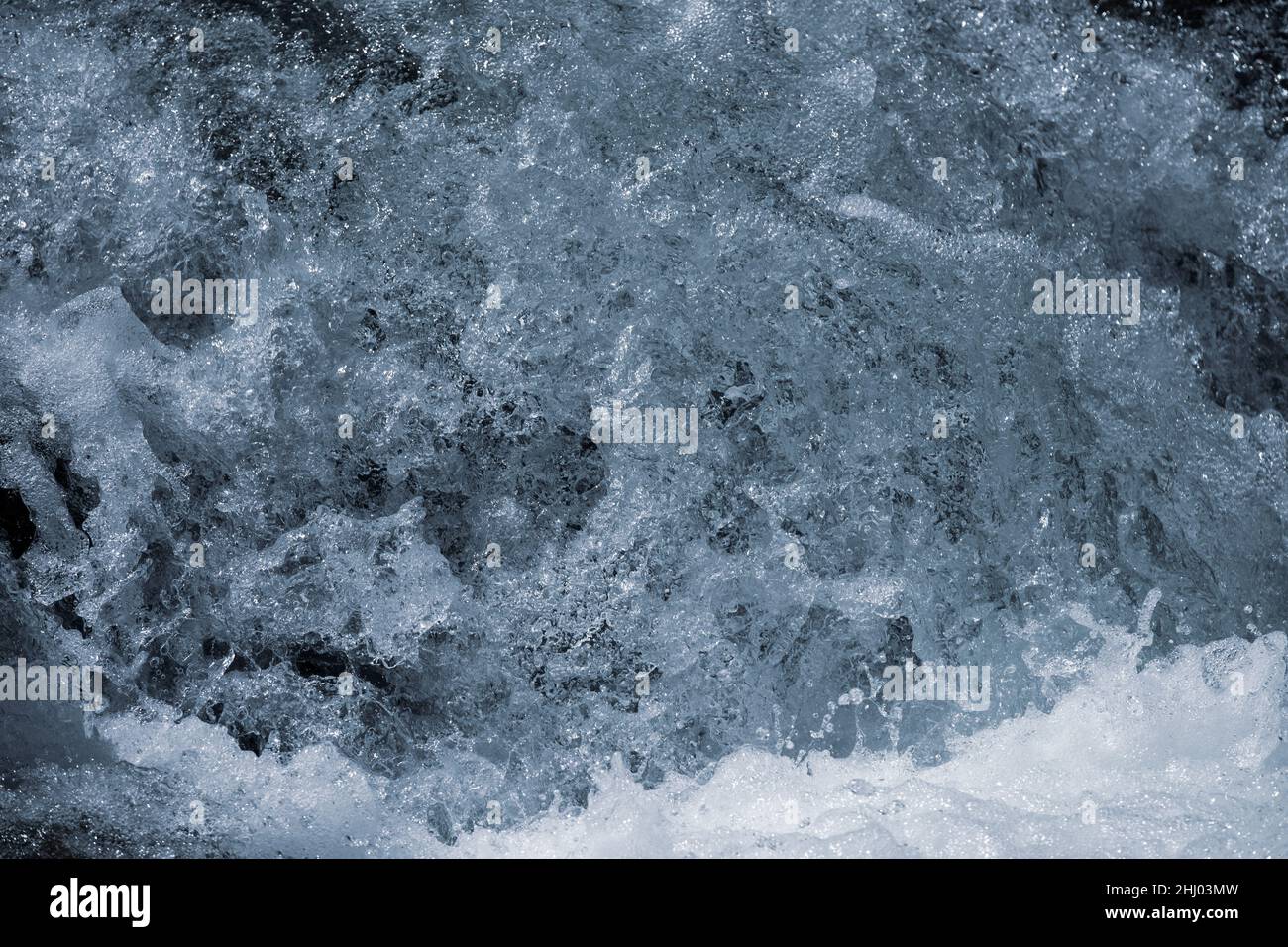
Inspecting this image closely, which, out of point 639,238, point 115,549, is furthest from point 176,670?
point 639,238

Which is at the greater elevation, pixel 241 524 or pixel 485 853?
pixel 241 524

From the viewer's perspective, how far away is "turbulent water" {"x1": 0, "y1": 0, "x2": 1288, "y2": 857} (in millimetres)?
3074

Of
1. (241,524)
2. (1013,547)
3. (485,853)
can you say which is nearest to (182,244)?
(241,524)

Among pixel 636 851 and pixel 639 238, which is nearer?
pixel 636 851

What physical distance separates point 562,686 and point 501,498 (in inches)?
16.7

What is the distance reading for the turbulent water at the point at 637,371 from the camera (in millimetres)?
3074

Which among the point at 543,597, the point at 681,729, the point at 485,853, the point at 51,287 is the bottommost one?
the point at 485,853

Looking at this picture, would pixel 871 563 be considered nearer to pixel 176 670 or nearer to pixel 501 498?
pixel 501 498

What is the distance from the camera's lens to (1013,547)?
3102 millimetres

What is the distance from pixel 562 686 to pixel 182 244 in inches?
48.1

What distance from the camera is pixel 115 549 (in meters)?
3.14

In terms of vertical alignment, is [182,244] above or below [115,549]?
above

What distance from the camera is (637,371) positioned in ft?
10.2

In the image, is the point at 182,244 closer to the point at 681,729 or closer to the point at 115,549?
the point at 115,549
